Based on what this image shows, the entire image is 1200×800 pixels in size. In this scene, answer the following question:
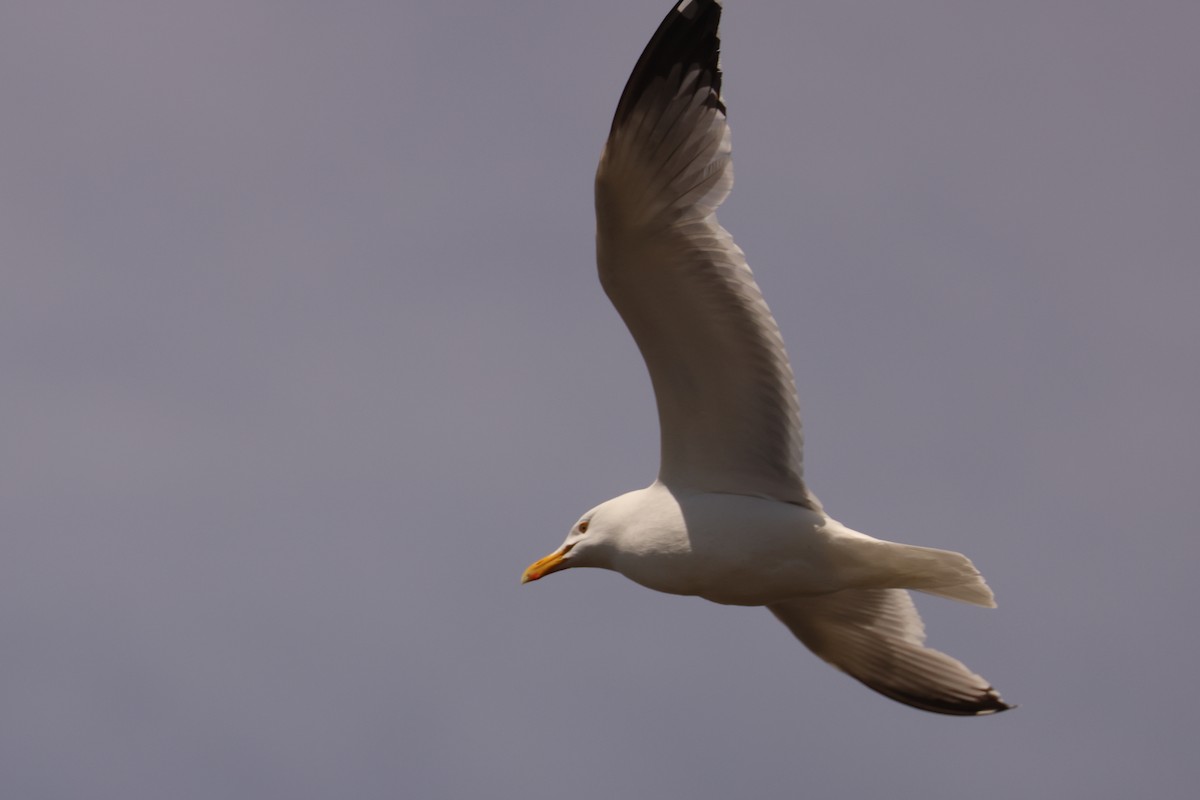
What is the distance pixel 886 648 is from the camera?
13.4 m

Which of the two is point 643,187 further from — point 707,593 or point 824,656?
point 824,656

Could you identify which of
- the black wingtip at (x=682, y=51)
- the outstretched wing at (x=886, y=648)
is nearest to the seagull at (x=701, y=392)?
the black wingtip at (x=682, y=51)

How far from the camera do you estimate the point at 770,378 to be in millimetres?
11812

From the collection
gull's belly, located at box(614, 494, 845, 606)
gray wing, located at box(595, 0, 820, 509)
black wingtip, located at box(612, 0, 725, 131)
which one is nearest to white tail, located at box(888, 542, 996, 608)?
gull's belly, located at box(614, 494, 845, 606)

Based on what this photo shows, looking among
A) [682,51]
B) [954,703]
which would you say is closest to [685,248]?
[682,51]

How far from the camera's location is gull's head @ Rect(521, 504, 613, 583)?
478 inches

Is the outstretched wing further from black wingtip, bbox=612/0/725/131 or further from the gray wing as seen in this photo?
black wingtip, bbox=612/0/725/131

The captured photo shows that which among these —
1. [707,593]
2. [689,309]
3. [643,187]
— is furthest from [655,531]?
[643,187]

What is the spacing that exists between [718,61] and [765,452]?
2399 millimetres

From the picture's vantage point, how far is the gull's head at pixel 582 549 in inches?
478

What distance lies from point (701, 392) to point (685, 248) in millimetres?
1002

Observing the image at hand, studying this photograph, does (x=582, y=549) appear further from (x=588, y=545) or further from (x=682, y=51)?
(x=682, y=51)

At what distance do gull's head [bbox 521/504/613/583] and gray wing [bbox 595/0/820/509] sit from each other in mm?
831

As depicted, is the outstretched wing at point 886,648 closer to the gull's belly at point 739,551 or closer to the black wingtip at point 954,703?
the black wingtip at point 954,703
